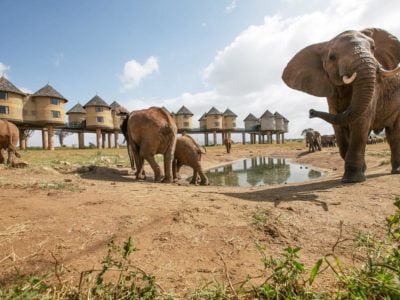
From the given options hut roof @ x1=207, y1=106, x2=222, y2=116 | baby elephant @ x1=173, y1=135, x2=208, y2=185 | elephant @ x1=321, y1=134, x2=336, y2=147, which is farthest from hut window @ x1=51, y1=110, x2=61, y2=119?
elephant @ x1=321, y1=134, x2=336, y2=147

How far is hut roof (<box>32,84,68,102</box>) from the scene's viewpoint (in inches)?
1227

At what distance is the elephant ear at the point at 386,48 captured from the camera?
623 cm

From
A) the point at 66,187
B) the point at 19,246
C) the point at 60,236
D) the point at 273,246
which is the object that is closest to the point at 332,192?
the point at 273,246

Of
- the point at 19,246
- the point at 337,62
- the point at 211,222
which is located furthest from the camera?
the point at 337,62

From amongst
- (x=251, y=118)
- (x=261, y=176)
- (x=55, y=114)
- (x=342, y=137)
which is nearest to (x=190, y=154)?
(x=261, y=176)

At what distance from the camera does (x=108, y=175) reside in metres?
8.38

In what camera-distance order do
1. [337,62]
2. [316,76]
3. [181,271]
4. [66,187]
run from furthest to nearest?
[316,76]
[337,62]
[66,187]
[181,271]

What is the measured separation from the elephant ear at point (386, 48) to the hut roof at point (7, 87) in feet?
112

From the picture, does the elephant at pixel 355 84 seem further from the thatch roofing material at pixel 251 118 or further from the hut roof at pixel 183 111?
the thatch roofing material at pixel 251 118

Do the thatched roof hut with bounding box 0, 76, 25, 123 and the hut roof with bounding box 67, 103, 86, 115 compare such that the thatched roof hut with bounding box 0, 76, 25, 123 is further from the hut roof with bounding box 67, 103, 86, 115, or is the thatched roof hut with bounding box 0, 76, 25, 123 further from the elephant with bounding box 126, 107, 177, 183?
the elephant with bounding box 126, 107, 177, 183

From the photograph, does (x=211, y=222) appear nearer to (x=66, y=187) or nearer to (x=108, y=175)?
(x=66, y=187)

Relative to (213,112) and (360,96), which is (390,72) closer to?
(360,96)

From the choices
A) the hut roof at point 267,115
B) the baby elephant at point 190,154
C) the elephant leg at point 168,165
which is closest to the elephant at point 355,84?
the elephant leg at point 168,165

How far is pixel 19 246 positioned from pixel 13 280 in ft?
1.73
